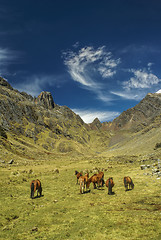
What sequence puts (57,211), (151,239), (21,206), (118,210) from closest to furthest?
(151,239) < (118,210) < (57,211) < (21,206)

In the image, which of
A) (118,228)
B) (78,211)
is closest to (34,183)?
(78,211)

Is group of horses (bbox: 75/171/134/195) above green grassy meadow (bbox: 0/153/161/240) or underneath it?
above

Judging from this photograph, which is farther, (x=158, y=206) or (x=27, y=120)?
(x=27, y=120)

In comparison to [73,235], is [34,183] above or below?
above

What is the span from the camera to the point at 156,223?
1110cm

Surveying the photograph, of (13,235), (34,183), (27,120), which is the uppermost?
(27,120)

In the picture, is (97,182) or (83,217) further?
(97,182)

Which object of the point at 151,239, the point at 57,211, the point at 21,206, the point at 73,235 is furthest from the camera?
the point at 21,206

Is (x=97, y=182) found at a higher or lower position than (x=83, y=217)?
higher

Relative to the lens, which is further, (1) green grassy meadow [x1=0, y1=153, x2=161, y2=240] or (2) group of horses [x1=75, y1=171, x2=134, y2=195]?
(2) group of horses [x1=75, y1=171, x2=134, y2=195]

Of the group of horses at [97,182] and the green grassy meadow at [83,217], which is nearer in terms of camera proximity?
the green grassy meadow at [83,217]

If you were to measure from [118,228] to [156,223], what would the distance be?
2751 millimetres

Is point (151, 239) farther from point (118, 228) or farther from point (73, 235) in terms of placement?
point (73, 235)

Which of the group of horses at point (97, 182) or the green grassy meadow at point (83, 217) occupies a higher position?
the group of horses at point (97, 182)
